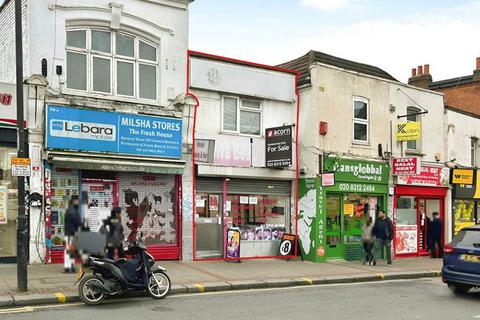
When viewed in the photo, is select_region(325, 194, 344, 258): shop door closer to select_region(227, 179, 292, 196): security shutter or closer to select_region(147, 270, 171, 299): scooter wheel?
select_region(227, 179, 292, 196): security shutter

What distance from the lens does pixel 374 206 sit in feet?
64.3

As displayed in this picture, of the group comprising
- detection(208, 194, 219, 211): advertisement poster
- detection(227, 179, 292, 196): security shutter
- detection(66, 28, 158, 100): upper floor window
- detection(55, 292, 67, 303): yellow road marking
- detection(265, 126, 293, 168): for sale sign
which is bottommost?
detection(55, 292, 67, 303): yellow road marking

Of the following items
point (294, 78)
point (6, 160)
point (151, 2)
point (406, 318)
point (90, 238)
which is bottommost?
point (406, 318)

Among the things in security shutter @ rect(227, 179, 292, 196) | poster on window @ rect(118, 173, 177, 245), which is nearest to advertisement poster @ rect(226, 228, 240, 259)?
security shutter @ rect(227, 179, 292, 196)

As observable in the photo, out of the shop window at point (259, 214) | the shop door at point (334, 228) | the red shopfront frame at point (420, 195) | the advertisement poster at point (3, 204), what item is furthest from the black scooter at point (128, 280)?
the red shopfront frame at point (420, 195)

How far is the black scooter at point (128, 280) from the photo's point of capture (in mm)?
8312

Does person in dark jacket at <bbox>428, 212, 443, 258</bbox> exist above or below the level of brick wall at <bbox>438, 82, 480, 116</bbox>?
below

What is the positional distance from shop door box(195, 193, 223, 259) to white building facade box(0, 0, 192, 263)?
0.74 m

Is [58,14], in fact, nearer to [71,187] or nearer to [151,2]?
[151,2]

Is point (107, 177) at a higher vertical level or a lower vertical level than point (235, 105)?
lower

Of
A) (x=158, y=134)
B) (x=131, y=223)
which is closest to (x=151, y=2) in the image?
(x=158, y=134)

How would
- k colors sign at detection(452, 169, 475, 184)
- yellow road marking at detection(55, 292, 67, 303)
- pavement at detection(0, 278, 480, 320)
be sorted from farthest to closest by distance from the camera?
1. k colors sign at detection(452, 169, 475, 184)
2. yellow road marking at detection(55, 292, 67, 303)
3. pavement at detection(0, 278, 480, 320)

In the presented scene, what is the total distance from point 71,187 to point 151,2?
593 cm

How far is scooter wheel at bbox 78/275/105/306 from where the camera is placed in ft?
30.1
